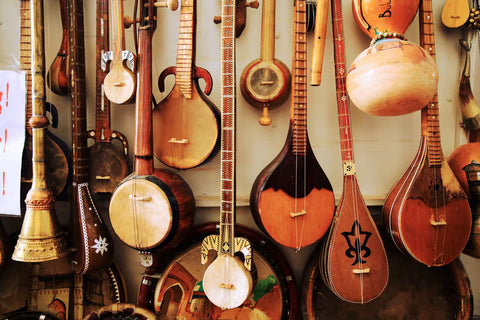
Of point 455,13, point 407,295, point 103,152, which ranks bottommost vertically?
point 407,295

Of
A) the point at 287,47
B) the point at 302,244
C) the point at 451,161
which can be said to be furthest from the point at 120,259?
the point at 451,161

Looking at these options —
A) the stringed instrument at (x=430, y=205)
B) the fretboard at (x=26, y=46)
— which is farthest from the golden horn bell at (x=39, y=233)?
the stringed instrument at (x=430, y=205)

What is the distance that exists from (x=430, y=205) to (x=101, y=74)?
1.38 m

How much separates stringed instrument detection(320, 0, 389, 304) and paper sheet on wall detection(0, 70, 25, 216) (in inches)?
46.9

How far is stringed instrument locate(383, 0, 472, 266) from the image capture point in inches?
46.6

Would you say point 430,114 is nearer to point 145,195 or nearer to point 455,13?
point 455,13

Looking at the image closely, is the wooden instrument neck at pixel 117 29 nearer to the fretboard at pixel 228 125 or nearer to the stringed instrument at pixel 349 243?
the fretboard at pixel 228 125

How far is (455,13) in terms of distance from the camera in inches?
51.9

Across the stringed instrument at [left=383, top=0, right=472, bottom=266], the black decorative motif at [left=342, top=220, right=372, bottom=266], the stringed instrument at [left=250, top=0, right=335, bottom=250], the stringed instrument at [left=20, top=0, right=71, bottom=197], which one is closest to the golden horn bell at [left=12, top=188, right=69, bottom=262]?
the stringed instrument at [left=20, top=0, right=71, bottom=197]

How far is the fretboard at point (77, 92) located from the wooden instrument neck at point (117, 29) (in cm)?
18

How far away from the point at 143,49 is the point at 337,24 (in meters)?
0.74

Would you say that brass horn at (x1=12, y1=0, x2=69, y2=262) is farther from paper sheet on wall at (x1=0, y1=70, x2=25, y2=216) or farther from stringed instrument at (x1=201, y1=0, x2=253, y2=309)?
stringed instrument at (x1=201, y1=0, x2=253, y2=309)

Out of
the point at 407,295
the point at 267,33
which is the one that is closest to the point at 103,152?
the point at 267,33

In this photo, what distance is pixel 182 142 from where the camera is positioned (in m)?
1.17
